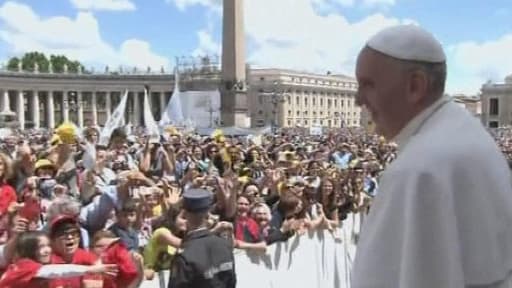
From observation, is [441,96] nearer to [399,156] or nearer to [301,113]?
[399,156]

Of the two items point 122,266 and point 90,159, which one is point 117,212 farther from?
point 90,159

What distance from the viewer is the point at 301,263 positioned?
27.2 feet

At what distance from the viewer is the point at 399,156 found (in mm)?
1902

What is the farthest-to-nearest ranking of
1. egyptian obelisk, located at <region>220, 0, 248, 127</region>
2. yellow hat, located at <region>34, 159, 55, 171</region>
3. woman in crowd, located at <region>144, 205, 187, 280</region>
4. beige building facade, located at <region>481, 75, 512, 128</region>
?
beige building facade, located at <region>481, 75, 512, 128</region>, egyptian obelisk, located at <region>220, 0, 248, 127</region>, yellow hat, located at <region>34, 159, 55, 171</region>, woman in crowd, located at <region>144, 205, 187, 280</region>

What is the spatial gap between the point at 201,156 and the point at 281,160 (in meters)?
2.42

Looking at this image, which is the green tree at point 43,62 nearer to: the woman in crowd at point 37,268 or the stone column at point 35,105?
the stone column at point 35,105

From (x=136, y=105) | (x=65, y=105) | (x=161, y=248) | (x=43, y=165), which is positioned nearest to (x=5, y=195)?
(x=43, y=165)

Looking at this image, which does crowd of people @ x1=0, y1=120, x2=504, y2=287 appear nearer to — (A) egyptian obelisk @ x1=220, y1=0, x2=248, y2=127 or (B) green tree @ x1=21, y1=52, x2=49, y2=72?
(A) egyptian obelisk @ x1=220, y1=0, x2=248, y2=127

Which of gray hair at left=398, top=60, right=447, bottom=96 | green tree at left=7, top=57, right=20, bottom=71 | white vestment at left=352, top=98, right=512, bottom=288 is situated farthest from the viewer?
green tree at left=7, top=57, right=20, bottom=71

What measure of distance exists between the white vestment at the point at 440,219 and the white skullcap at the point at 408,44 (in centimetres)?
17

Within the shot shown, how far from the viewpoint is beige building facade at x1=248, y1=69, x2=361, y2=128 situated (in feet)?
431

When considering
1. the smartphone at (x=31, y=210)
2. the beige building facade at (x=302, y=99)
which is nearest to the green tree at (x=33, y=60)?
the beige building facade at (x=302, y=99)

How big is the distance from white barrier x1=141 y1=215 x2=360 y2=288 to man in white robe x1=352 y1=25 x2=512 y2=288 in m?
3.86

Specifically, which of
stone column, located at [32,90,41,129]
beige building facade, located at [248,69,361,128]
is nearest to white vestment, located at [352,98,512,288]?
stone column, located at [32,90,41,129]
